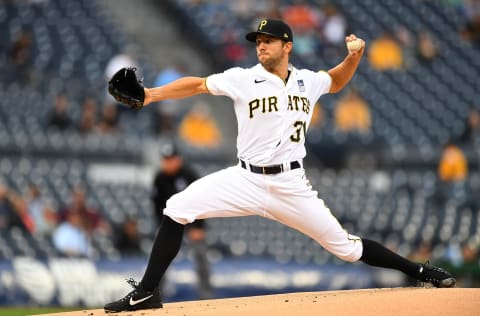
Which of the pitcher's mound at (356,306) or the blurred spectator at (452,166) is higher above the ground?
the blurred spectator at (452,166)

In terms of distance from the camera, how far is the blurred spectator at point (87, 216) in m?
11.7

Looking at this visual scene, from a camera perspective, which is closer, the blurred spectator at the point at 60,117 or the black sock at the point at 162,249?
the black sock at the point at 162,249

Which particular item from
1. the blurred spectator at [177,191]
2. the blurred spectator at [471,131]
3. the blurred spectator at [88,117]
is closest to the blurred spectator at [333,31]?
the blurred spectator at [471,131]

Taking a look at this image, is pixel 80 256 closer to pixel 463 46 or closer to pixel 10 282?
pixel 10 282

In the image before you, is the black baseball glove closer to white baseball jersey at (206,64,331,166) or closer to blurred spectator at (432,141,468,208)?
white baseball jersey at (206,64,331,166)

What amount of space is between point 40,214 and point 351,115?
5313mm

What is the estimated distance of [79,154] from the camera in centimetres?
1331

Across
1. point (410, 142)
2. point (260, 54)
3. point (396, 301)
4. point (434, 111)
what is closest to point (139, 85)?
point (260, 54)

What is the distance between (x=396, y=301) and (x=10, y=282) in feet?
19.9

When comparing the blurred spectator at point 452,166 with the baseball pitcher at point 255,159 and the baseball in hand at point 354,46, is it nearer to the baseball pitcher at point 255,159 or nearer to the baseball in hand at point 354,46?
the baseball in hand at point 354,46

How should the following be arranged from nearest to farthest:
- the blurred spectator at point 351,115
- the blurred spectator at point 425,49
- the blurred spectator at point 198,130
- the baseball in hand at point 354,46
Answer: the baseball in hand at point 354,46 < the blurred spectator at point 198,130 < the blurred spectator at point 351,115 < the blurred spectator at point 425,49

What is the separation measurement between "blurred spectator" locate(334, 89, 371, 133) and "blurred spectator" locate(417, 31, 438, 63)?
2.11 meters

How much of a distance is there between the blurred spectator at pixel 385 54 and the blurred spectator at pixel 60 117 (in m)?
5.34

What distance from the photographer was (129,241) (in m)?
11.6
